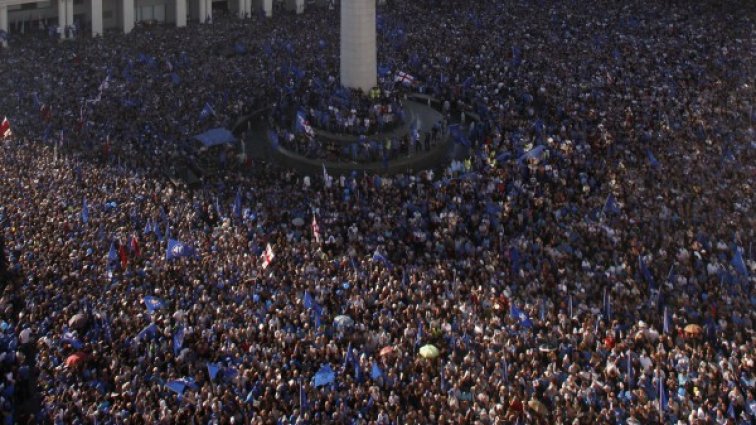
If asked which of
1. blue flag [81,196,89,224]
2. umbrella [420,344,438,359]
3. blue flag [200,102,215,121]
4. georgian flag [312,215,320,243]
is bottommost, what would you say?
umbrella [420,344,438,359]

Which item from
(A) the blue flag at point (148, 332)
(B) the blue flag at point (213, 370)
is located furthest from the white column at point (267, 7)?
(B) the blue flag at point (213, 370)

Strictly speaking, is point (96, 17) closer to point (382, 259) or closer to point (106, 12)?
point (106, 12)

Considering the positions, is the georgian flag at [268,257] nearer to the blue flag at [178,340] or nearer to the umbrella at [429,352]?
the blue flag at [178,340]

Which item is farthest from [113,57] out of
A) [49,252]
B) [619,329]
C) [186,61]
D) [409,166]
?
[619,329]

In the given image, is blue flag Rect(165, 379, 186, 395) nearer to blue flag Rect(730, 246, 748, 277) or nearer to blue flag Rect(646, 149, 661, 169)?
blue flag Rect(730, 246, 748, 277)

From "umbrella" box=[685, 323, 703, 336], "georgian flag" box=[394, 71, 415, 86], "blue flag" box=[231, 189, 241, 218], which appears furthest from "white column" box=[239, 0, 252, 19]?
"umbrella" box=[685, 323, 703, 336]

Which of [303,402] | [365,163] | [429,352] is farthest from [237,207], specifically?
[303,402]
